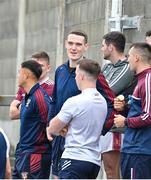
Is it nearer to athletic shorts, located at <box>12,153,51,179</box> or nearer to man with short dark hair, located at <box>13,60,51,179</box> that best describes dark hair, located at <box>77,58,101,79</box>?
man with short dark hair, located at <box>13,60,51,179</box>

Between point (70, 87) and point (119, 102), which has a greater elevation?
point (70, 87)

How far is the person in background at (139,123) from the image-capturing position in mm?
7824

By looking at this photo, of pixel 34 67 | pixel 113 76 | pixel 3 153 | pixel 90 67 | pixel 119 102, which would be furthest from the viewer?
pixel 34 67

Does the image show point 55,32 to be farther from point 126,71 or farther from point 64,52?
point 126,71

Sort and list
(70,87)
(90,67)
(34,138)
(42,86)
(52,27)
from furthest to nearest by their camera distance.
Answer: (52,27)
(42,86)
(34,138)
(70,87)
(90,67)

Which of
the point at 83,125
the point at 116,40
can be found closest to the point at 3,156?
the point at 83,125

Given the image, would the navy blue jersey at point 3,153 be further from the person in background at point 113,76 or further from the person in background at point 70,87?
the person in background at point 113,76

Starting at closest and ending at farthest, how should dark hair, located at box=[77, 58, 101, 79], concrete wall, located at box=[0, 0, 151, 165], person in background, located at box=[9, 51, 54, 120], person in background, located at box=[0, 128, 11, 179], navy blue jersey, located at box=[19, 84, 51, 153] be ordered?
person in background, located at box=[0, 128, 11, 179] → dark hair, located at box=[77, 58, 101, 79] → navy blue jersey, located at box=[19, 84, 51, 153] → person in background, located at box=[9, 51, 54, 120] → concrete wall, located at box=[0, 0, 151, 165]

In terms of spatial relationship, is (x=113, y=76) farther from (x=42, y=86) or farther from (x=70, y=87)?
(x=42, y=86)

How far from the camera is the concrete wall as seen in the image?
11.5 meters

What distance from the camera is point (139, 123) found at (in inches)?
308

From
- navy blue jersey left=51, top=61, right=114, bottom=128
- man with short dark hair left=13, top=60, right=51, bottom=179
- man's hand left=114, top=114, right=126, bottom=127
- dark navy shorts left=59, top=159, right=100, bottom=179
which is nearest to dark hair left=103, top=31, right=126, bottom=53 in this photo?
navy blue jersey left=51, top=61, right=114, bottom=128

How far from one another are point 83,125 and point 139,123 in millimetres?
567

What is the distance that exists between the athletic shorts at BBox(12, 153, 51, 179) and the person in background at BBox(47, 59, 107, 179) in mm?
1309
